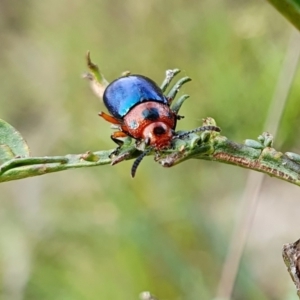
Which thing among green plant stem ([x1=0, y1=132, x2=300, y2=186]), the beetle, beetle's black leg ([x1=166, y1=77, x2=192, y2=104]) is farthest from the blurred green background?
green plant stem ([x1=0, y1=132, x2=300, y2=186])

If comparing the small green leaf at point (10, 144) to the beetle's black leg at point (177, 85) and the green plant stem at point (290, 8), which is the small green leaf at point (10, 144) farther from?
the green plant stem at point (290, 8)

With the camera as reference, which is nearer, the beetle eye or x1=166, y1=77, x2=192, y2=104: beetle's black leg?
x1=166, y1=77, x2=192, y2=104: beetle's black leg

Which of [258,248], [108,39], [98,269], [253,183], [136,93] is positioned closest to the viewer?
[136,93]

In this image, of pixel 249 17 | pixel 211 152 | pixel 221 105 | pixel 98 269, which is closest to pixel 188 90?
pixel 221 105

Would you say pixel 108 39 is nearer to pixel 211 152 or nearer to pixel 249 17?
pixel 249 17

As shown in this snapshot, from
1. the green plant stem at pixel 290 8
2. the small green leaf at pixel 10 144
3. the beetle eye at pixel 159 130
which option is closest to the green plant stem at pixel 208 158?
the small green leaf at pixel 10 144

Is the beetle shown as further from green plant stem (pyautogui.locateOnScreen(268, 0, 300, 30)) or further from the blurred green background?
the blurred green background

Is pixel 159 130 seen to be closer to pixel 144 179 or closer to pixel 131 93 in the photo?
pixel 131 93
